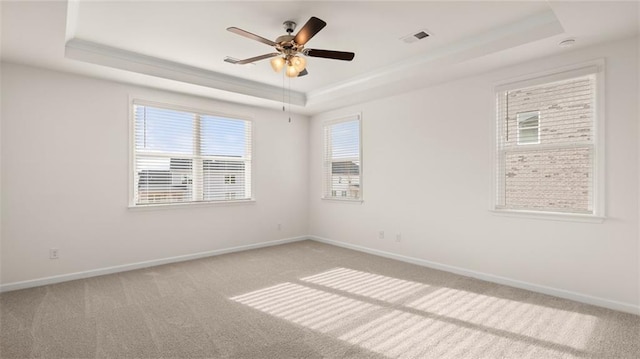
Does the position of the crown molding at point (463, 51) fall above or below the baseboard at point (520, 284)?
above

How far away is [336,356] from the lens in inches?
86.6

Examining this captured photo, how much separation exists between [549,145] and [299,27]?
2833mm

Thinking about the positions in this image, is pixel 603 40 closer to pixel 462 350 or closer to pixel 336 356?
pixel 462 350

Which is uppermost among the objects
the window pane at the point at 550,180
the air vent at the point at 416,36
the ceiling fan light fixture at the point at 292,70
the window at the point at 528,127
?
the air vent at the point at 416,36

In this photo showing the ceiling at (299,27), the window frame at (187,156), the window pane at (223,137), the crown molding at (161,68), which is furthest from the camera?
the window pane at (223,137)

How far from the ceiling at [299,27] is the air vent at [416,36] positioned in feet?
0.19

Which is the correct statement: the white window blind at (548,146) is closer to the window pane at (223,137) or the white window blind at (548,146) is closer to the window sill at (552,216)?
the window sill at (552,216)

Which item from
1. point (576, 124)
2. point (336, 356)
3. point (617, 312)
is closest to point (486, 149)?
point (576, 124)

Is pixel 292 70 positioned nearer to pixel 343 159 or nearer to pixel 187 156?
pixel 187 156

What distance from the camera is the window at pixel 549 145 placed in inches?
124

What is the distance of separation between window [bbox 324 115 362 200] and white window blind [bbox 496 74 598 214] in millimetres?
2248

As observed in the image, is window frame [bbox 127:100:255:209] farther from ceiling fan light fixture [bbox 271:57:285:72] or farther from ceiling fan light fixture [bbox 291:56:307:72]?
ceiling fan light fixture [bbox 291:56:307:72]

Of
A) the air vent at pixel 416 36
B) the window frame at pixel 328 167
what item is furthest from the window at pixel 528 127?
the window frame at pixel 328 167

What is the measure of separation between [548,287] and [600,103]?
1886 millimetres
